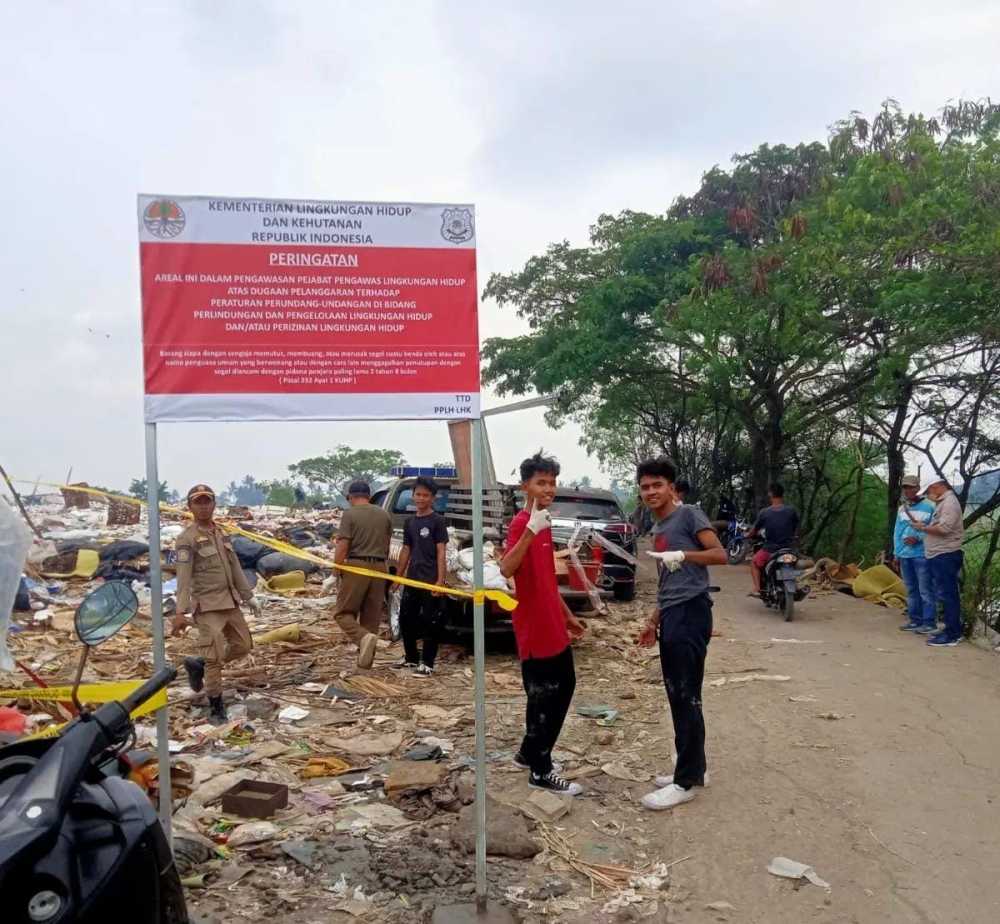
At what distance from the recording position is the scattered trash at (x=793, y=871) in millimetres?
3764

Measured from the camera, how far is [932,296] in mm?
10102

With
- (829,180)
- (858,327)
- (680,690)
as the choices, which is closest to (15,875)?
(680,690)

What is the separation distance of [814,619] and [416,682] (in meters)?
6.15

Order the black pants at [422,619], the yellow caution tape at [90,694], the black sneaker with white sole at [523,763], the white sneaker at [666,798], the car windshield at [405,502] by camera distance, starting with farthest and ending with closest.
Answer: the car windshield at [405,502] → the black pants at [422,619] → the black sneaker with white sole at [523,763] → the white sneaker at [666,798] → the yellow caution tape at [90,694]

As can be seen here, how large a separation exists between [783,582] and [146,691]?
10365mm

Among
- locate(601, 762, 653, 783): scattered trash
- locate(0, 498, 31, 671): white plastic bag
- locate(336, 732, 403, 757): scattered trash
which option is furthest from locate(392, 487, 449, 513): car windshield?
locate(0, 498, 31, 671): white plastic bag

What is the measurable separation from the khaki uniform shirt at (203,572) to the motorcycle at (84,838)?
4.22m

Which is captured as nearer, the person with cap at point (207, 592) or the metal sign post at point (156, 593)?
the metal sign post at point (156, 593)

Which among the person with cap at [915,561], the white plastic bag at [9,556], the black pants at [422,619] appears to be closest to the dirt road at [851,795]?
the person with cap at [915,561]

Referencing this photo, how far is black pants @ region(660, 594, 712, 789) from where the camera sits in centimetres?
461

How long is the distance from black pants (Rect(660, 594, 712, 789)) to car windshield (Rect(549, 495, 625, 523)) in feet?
25.6

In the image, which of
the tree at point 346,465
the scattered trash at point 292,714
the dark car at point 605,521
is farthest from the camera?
the tree at point 346,465

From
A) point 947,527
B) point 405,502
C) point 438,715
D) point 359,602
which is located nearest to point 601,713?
point 438,715

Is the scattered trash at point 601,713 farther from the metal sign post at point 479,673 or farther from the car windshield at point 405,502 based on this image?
the car windshield at point 405,502
